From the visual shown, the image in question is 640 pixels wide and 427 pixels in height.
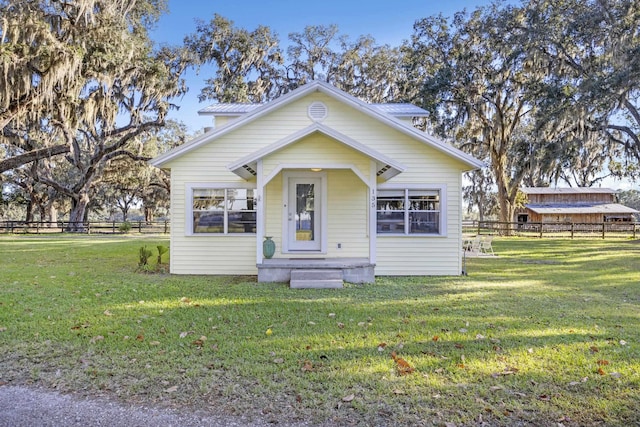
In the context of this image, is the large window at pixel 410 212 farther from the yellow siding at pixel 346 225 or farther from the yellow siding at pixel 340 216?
the yellow siding at pixel 346 225

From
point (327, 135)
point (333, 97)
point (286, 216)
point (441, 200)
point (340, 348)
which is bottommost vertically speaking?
point (340, 348)

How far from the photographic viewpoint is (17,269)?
9789 millimetres

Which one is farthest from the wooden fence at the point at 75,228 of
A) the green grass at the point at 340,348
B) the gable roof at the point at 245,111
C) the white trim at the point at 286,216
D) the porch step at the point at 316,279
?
the porch step at the point at 316,279

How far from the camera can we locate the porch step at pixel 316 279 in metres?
7.78

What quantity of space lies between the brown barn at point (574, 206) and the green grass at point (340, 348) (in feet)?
91.2

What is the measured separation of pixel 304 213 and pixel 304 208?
0.13 meters

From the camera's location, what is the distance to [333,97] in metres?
9.87

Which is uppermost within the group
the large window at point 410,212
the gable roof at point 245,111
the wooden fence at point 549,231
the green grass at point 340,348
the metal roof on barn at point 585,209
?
the gable roof at point 245,111

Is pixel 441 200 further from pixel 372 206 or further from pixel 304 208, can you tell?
pixel 304 208

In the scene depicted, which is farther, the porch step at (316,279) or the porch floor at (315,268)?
the porch floor at (315,268)

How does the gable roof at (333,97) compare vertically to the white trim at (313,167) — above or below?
above

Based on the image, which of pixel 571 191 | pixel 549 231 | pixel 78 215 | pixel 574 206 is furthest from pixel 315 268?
pixel 571 191

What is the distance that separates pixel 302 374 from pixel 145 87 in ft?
60.6

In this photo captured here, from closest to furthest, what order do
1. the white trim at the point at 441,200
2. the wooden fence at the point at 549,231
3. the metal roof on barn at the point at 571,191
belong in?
the white trim at the point at 441,200
the wooden fence at the point at 549,231
the metal roof on barn at the point at 571,191
